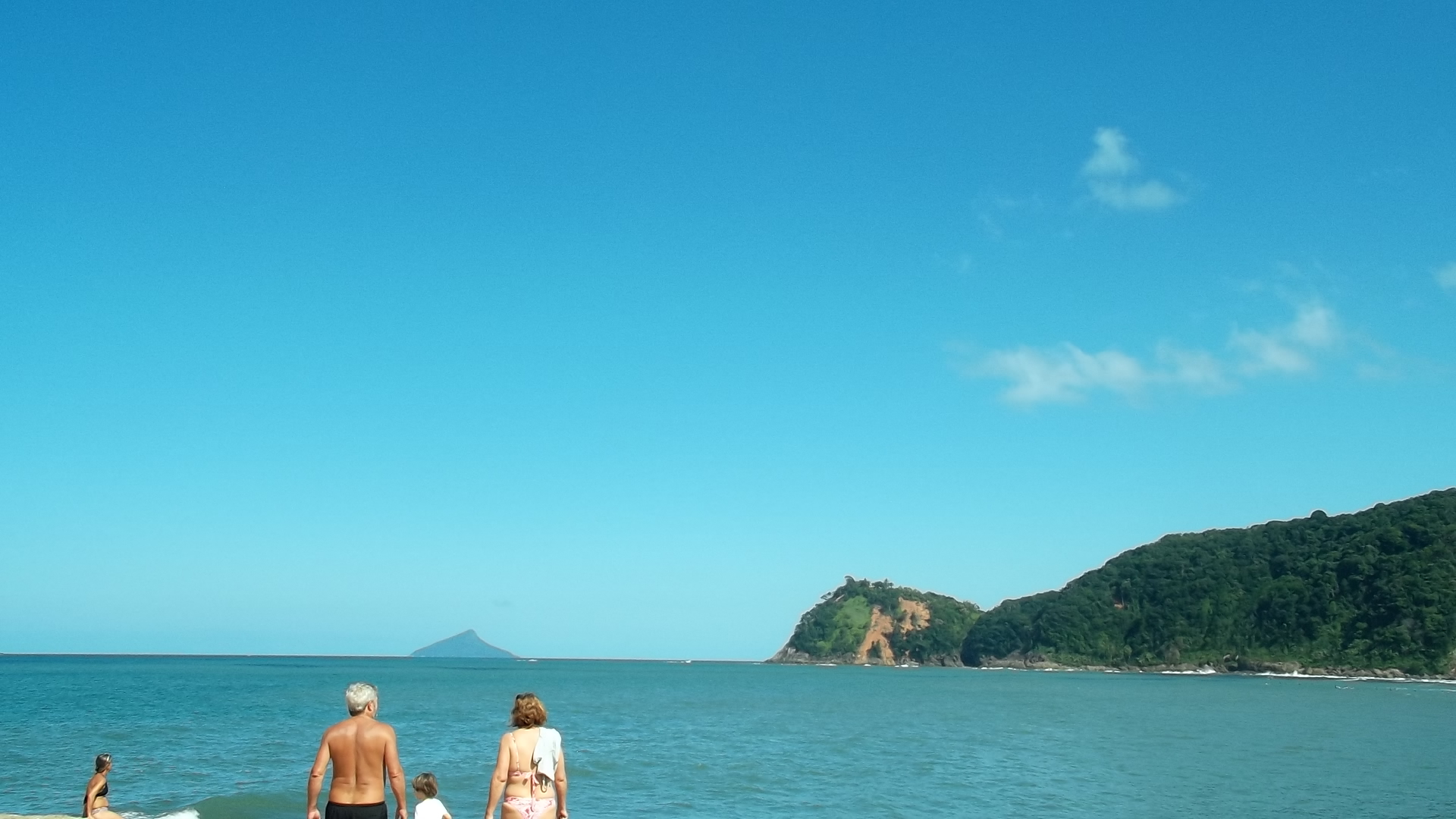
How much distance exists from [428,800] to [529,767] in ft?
6.59

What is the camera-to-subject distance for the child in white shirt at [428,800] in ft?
37.0

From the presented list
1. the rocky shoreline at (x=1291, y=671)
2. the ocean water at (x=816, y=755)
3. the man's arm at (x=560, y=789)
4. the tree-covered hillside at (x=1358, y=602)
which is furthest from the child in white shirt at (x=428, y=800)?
the tree-covered hillside at (x=1358, y=602)

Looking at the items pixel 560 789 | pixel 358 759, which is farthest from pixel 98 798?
pixel 560 789

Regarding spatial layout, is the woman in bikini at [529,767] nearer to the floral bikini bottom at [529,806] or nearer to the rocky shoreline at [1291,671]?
the floral bikini bottom at [529,806]

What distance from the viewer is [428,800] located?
11.5 meters

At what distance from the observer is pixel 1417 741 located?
50.8m

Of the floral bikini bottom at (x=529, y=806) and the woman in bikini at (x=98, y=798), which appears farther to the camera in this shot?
the woman in bikini at (x=98, y=798)

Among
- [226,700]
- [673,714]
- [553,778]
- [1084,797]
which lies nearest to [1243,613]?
[673,714]

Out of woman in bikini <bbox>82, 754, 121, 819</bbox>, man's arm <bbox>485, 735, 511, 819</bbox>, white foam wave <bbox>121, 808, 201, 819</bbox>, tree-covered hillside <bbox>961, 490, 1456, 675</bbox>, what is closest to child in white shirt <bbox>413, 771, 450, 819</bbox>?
man's arm <bbox>485, 735, 511, 819</bbox>

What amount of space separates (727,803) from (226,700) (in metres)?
69.8

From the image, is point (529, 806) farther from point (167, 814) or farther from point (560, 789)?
point (167, 814)

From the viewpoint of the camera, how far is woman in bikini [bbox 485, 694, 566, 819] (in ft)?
33.4

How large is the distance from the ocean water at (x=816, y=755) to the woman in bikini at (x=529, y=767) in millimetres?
18611

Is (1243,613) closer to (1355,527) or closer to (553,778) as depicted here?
(1355,527)
